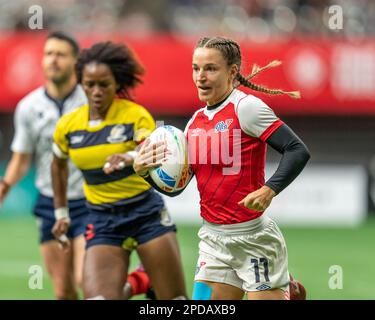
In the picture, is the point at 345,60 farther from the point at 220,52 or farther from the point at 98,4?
the point at 220,52

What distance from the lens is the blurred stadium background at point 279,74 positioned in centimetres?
1711

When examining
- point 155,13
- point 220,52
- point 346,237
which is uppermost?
point 155,13

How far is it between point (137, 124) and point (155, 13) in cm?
1094

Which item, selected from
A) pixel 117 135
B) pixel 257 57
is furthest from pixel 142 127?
pixel 257 57

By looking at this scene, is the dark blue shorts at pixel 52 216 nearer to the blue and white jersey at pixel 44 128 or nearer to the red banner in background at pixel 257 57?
the blue and white jersey at pixel 44 128

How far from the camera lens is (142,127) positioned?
24.6 ft

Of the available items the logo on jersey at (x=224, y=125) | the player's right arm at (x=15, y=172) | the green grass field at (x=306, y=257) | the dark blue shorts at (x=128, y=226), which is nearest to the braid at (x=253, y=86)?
the logo on jersey at (x=224, y=125)

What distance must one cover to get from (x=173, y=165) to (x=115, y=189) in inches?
54.7

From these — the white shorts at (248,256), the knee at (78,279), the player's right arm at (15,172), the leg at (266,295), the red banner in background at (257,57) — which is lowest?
the knee at (78,279)

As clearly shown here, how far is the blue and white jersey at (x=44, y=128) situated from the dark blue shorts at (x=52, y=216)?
0.07 m

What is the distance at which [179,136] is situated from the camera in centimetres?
628

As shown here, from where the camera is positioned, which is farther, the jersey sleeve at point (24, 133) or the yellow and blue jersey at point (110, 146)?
the jersey sleeve at point (24, 133)

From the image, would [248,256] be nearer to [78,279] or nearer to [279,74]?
[78,279]
